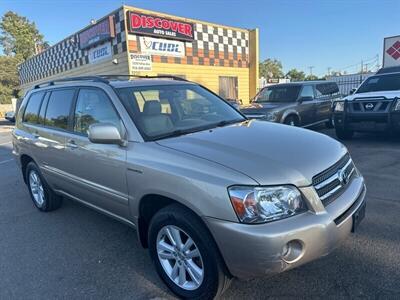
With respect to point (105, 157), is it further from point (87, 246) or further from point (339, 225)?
point (339, 225)

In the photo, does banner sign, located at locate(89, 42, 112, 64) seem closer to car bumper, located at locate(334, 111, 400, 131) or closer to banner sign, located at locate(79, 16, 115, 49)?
banner sign, located at locate(79, 16, 115, 49)

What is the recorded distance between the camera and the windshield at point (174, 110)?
2.94m

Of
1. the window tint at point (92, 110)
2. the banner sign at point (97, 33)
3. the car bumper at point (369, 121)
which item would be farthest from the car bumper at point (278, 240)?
the banner sign at point (97, 33)

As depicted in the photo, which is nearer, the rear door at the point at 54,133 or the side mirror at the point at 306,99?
the rear door at the point at 54,133

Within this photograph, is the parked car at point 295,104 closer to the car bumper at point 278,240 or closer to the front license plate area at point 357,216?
the front license plate area at point 357,216

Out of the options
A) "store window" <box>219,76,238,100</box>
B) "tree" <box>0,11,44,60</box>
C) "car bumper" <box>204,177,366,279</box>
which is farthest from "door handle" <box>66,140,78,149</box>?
"tree" <box>0,11,44,60</box>

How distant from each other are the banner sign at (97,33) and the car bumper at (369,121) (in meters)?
9.38

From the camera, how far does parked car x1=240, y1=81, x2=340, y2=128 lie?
27.2ft

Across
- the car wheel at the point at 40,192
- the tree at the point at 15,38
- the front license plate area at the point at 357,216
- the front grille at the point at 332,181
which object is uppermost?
the tree at the point at 15,38

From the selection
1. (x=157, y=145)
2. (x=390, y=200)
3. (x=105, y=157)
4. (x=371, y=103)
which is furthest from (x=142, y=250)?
(x=371, y=103)

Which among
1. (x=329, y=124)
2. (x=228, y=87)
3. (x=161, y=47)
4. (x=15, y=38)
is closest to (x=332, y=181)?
(x=329, y=124)

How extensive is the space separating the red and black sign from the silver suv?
9.57m

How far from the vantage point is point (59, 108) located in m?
3.96

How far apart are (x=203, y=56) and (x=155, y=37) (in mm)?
2743
